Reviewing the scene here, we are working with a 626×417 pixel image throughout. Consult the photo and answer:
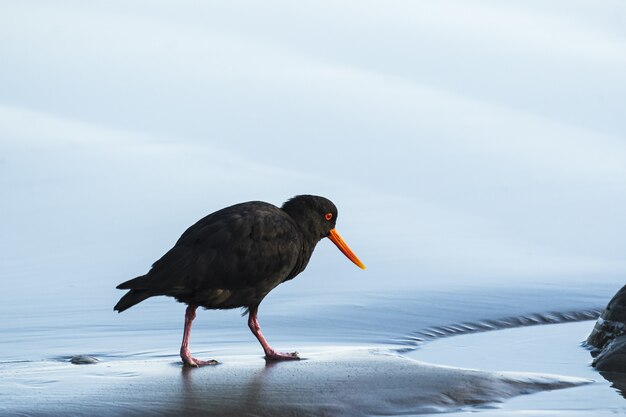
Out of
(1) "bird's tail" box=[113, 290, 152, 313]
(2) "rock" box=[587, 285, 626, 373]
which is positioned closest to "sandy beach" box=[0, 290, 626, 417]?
(2) "rock" box=[587, 285, 626, 373]

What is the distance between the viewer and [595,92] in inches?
583

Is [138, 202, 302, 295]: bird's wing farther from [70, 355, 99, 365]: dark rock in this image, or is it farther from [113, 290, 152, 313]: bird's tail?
[70, 355, 99, 365]: dark rock

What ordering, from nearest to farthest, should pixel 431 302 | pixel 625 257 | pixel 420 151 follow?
pixel 431 302, pixel 625 257, pixel 420 151

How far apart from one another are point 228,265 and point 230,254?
0.24 ft

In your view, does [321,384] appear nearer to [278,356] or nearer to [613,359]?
[278,356]

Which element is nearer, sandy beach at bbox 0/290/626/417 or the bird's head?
sandy beach at bbox 0/290/626/417

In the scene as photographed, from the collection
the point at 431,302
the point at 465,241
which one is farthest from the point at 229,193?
the point at 431,302

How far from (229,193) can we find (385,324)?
3.45m

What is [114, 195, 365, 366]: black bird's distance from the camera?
798cm

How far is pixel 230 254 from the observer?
8.18 meters

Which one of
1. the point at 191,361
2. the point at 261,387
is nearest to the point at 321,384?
the point at 261,387

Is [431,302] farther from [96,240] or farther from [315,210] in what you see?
[96,240]

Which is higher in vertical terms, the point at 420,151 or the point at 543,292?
the point at 420,151

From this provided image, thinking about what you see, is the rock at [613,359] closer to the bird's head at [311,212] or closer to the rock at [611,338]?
the rock at [611,338]
